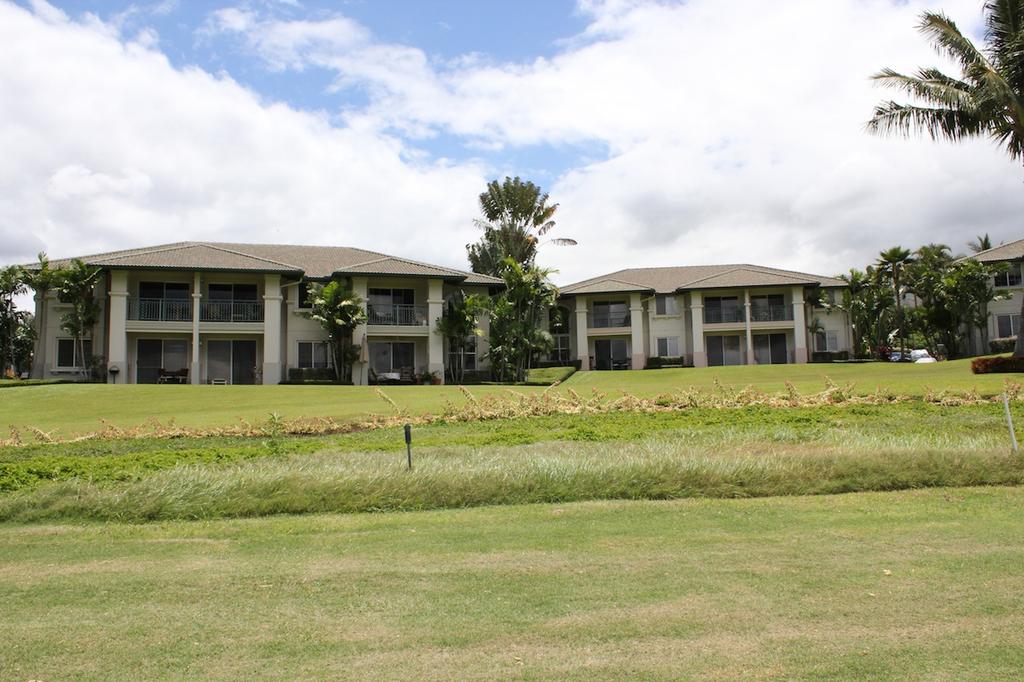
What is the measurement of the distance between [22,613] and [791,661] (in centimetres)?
502

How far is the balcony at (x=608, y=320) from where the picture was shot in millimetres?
52000

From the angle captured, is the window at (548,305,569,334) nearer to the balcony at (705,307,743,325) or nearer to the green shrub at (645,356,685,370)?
the green shrub at (645,356,685,370)

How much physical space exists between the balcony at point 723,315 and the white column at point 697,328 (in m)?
0.71

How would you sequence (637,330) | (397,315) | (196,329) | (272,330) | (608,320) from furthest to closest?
(608,320) → (637,330) → (397,315) → (272,330) → (196,329)

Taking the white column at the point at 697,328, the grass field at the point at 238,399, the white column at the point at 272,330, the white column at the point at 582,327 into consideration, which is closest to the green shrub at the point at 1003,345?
the grass field at the point at 238,399

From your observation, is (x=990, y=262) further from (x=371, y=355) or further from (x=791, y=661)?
(x=791, y=661)

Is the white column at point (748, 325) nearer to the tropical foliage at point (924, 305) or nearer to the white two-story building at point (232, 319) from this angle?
the tropical foliage at point (924, 305)

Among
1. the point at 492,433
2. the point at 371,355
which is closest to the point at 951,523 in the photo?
the point at 492,433

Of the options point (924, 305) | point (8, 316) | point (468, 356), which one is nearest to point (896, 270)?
point (924, 305)

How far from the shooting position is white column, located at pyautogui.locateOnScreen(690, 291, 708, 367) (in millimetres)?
50906

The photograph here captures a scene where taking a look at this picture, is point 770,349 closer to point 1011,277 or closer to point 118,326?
point 1011,277

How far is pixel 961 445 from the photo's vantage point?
12.3 m

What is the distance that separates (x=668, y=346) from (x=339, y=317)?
23.7 meters

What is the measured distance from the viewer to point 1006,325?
48.7 m
